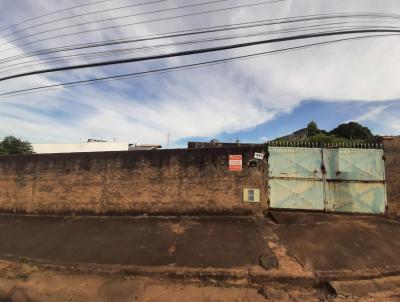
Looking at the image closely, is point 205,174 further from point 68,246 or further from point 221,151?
point 68,246

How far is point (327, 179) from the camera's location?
8.25 m

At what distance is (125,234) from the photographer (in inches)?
295

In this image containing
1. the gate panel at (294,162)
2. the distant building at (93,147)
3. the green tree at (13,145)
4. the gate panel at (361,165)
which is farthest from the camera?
the distant building at (93,147)

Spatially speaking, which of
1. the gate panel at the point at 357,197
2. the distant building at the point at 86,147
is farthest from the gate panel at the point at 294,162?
the distant building at the point at 86,147

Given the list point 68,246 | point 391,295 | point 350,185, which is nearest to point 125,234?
point 68,246

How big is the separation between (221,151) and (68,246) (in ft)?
17.7

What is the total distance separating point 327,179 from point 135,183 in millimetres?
6625

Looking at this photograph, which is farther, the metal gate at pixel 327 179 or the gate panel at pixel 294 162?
the gate panel at pixel 294 162

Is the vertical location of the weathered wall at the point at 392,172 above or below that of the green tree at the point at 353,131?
below

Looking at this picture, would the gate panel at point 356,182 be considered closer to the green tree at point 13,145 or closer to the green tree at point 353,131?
the green tree at point 353,131

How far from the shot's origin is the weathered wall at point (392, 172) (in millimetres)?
7961

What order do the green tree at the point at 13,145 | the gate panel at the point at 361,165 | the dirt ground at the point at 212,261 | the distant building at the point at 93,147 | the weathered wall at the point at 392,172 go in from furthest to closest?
the distant building at the point at 93,147 < the green tree at the point at 13,145 < the gate panel at the point at 361,165 < the weathered wall at the point at 392,172 < the dirt ground at the point at 212,261

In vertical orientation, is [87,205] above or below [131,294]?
above

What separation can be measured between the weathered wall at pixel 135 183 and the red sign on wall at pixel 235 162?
0.49 ft
